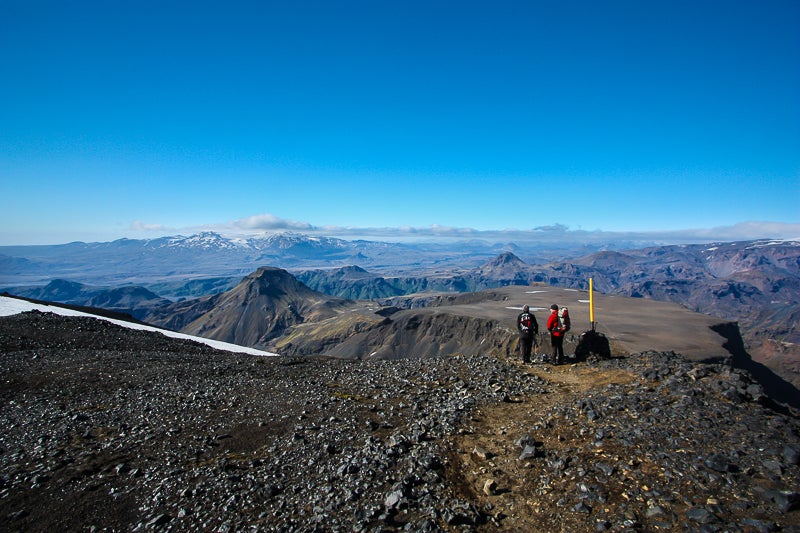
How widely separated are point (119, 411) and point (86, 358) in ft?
32.2

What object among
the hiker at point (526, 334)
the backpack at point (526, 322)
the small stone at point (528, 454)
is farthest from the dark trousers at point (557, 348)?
the small stone at point (528, 454)

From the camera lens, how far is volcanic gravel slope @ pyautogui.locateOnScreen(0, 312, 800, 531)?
7875 mm

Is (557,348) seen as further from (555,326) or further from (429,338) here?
(429,338)

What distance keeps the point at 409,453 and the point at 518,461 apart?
2.76 m

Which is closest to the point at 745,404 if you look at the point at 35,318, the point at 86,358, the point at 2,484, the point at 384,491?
the point at 384,491

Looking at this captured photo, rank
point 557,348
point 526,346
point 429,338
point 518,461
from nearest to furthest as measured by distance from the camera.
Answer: point 518,461, point 557,348, point 526,346, point 429,338

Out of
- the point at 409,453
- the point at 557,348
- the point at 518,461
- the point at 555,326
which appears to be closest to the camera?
the point at 518,461

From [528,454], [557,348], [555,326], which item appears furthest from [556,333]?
[528,454]

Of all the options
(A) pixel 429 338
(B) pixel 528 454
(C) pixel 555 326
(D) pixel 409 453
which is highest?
(C) pixel 555 326

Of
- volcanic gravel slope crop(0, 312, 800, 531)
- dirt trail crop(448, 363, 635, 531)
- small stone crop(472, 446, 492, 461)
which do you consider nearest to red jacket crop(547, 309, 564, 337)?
Answer: volcanic gravel slope crop(0, 312, 800, 531)

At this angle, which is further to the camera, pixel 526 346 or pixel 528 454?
pixel 526 346

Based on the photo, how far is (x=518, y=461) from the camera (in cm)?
984

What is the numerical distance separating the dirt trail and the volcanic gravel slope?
5 cm

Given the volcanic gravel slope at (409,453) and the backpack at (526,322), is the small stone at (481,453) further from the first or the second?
the backpack at (526,322)
